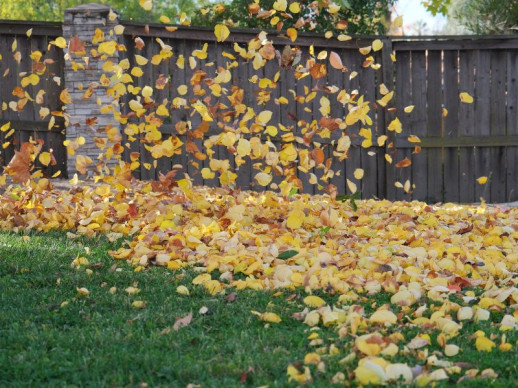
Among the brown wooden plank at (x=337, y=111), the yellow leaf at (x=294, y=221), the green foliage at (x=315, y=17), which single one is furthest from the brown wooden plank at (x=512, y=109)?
the yellow leaf at (x=294, y=221)

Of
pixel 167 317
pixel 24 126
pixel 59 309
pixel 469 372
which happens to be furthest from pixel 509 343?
pixel 24 126

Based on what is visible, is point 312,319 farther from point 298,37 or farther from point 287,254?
point 298,37

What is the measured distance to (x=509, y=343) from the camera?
2.87 meters

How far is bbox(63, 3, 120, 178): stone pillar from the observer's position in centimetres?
778

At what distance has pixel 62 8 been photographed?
17.6m

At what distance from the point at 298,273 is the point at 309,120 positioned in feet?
14.9

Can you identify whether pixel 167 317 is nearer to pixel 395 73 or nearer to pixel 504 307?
pixel 504 307

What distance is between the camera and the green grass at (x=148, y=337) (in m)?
2.53

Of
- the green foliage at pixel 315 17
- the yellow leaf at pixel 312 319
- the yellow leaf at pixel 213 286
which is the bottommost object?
the yellow leaf at pixel 312 319

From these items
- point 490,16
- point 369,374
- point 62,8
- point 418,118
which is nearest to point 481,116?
point 418,118

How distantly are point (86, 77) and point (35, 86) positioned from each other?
2.50 ft

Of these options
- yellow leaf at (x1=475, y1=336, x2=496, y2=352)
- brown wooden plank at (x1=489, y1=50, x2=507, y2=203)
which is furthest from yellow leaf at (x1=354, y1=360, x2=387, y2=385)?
brown wooden plank at (x1=489, y1=50, x2=507, y2=203)

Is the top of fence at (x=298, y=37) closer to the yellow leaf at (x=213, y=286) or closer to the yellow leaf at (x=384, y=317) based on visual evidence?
the yellow leaf at (x=213, y=286)

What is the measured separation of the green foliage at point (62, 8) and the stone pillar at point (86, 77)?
26.0 ft
